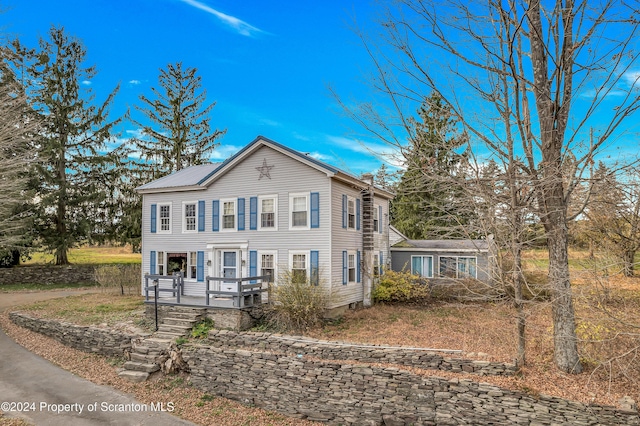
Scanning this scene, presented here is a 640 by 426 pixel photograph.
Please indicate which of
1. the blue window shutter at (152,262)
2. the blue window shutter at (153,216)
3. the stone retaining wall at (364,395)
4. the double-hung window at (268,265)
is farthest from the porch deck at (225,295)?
the blue window shutter at (153,216)

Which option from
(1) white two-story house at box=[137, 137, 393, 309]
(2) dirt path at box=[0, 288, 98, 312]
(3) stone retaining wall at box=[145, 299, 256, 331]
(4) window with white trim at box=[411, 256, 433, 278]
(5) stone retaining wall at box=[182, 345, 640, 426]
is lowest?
(5) stone retaining wall at box=[182, 345, 640, 426]

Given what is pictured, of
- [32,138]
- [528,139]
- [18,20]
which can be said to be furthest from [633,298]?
[32,138]

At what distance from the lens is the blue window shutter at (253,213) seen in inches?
657

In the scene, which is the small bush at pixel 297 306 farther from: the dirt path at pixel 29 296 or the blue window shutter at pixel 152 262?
the dirt path at pixel 29 296

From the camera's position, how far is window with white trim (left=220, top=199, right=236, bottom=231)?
17.4m

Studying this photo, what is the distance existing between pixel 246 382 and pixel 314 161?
811 cm

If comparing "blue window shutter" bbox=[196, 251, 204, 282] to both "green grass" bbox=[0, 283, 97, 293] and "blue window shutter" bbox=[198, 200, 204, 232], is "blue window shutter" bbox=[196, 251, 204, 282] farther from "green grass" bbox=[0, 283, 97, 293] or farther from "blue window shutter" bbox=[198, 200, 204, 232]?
"green grass" bbox=[0, 283, 97, 293]

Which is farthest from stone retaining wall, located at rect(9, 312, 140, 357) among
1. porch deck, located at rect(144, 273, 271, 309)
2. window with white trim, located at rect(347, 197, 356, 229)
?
window with white trim, located at rect(347, 197, 356, 229)

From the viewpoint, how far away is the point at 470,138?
8.84 m

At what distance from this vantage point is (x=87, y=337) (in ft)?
48.1

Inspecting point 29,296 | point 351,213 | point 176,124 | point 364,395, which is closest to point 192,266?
point 351,213

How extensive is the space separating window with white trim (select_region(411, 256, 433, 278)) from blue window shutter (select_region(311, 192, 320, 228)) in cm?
806

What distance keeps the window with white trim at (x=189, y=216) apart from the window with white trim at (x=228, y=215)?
5.44 feet

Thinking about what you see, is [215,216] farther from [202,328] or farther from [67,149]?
[67,149]
